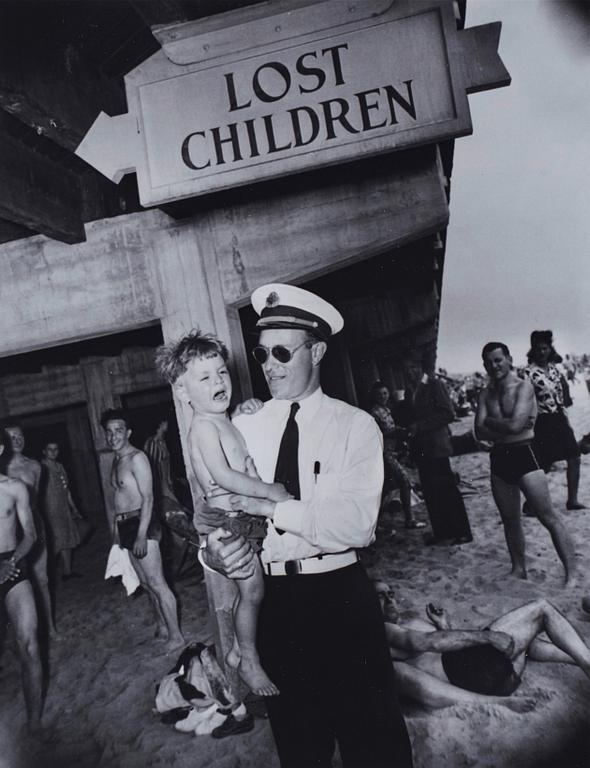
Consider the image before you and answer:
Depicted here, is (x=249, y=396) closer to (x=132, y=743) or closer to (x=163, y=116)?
(x=163, y=116)

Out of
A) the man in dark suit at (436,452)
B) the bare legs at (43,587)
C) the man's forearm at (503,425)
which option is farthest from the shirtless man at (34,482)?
the man's forearm at (503,425)

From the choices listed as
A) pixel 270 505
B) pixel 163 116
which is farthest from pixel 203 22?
pixel 270 505

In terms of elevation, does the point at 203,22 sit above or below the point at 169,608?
above

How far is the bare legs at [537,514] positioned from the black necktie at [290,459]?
2370mm

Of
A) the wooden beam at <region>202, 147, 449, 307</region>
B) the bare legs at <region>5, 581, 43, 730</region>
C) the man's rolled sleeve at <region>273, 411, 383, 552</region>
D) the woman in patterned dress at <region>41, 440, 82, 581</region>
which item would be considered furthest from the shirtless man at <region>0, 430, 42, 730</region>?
the woman in patterned dress at <region>41, 440, 82, 581</region>

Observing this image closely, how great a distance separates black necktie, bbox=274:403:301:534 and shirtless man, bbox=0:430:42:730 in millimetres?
2163

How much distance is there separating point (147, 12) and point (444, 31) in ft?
4.27

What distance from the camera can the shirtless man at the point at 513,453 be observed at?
354 cm

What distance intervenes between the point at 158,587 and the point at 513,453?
3.16m

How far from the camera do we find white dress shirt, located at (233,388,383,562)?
190 cm

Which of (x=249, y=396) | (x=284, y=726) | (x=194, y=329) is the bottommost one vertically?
(x=284, y=726)

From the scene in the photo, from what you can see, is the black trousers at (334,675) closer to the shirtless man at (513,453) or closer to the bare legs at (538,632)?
the bare legs at (538,632)

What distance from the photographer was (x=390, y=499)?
672 cm

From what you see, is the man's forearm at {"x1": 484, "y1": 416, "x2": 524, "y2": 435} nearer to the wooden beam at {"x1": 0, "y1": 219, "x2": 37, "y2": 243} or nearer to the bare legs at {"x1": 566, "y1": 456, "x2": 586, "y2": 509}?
the bare legs at {"x1": 566, "y1": 456, "x2": 586, "y2": 509}
